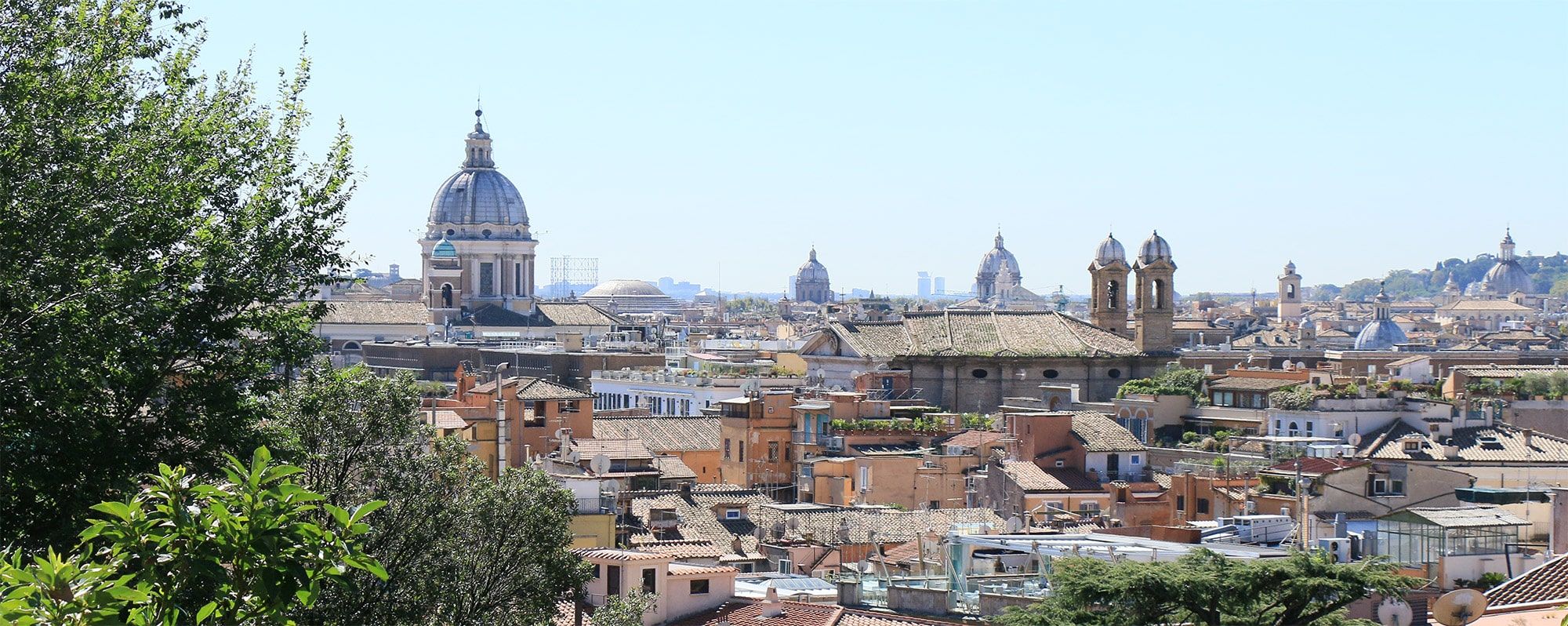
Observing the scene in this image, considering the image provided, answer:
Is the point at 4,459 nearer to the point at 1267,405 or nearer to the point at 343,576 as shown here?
the point at 343,576

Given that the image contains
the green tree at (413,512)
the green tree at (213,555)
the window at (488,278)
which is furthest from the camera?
the window at (488,278)

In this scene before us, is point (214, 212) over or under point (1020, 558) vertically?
over

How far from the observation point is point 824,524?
26625 mm

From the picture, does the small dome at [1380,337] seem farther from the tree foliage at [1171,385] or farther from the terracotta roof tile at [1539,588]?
the terracotta roof tile at [1539,588]

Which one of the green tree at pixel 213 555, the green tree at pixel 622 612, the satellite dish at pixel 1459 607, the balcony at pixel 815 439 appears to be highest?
the green tree at pixel 213 555

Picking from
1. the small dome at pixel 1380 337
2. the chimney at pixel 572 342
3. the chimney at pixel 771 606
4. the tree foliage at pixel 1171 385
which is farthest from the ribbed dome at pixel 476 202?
the chimney at pixel 771 606

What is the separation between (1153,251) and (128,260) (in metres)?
44.4

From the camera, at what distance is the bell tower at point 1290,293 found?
479 feet

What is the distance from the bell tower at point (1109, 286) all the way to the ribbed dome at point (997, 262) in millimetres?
120809

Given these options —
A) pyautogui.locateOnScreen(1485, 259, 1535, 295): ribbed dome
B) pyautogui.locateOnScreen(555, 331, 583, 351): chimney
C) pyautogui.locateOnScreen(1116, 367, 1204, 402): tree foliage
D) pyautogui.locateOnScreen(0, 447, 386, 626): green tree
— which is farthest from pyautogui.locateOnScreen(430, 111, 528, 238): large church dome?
pyautogui.locateOnScreen(1485, 259, 1535, 295): ribbed dome

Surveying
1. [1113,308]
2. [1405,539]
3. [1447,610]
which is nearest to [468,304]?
[1113,308]

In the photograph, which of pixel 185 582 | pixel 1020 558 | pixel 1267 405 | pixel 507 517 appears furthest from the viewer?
pixel 1267 405

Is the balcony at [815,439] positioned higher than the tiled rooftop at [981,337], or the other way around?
the tiled rooftop at [981,337]

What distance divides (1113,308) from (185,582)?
162 ft
